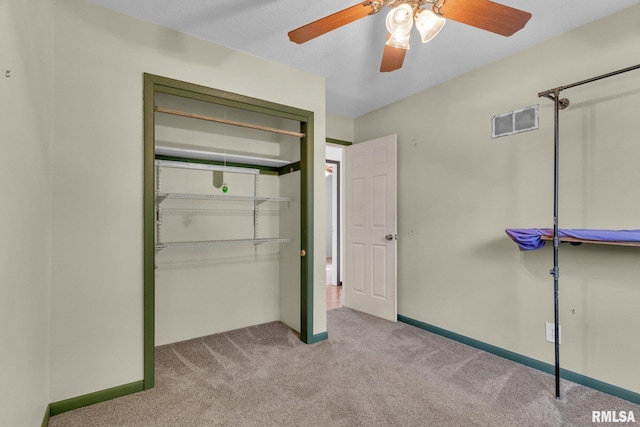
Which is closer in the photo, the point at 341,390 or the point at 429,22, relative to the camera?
the point at 429,22

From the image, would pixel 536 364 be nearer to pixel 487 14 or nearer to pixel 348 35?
pixel 487 14

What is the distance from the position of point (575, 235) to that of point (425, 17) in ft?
5.43

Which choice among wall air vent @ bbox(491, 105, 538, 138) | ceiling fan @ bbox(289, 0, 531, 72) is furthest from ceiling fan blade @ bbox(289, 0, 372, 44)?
wall air vent @ bbox(491, 105, 538, 138)

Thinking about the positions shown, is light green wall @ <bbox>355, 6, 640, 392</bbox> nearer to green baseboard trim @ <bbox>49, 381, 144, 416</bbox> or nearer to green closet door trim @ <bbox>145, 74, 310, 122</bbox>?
green closet door trim @ <bbox>145, 74, 310, 122</bbox>

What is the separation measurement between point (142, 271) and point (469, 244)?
270 cm

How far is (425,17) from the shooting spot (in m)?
1.44

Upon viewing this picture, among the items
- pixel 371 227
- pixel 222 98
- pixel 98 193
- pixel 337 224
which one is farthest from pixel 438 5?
pixel 337 224

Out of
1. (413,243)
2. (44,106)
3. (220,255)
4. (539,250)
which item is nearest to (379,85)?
(413,243)

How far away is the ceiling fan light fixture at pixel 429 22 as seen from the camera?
1.42 meters

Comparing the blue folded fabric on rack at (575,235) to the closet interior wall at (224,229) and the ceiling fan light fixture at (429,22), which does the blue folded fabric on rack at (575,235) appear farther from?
the closet interior wall at (224,229)

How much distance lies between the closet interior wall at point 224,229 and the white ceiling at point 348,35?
0.75 metres

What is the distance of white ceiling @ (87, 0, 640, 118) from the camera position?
1.96m

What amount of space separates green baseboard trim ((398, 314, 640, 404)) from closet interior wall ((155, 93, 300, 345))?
1.44 metres

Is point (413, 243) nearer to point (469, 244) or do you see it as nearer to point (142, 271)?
point (469, 244)
